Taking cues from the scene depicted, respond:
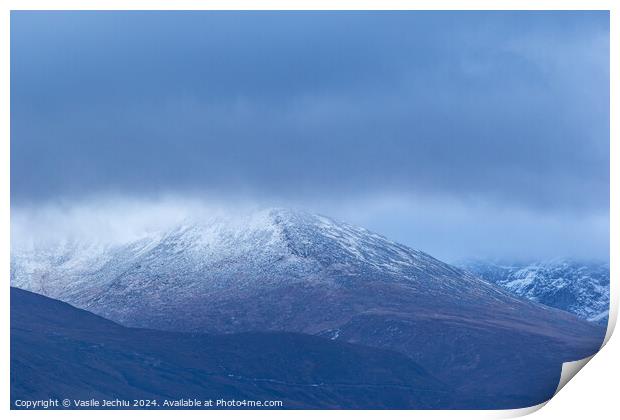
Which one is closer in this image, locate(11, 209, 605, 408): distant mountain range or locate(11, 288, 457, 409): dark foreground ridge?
locate(11, 288, 457, 409): dark foreground ridge

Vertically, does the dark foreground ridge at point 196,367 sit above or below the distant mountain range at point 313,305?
below

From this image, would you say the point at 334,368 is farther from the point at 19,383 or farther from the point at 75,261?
the point at 75,261

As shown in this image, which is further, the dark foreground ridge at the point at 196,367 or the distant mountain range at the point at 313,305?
the distant mountain range at the point at 313,305

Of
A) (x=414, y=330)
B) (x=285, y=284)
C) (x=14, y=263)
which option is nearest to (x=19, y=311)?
(x=14, y=263)

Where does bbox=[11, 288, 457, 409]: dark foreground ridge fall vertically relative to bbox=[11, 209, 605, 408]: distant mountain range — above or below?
below
